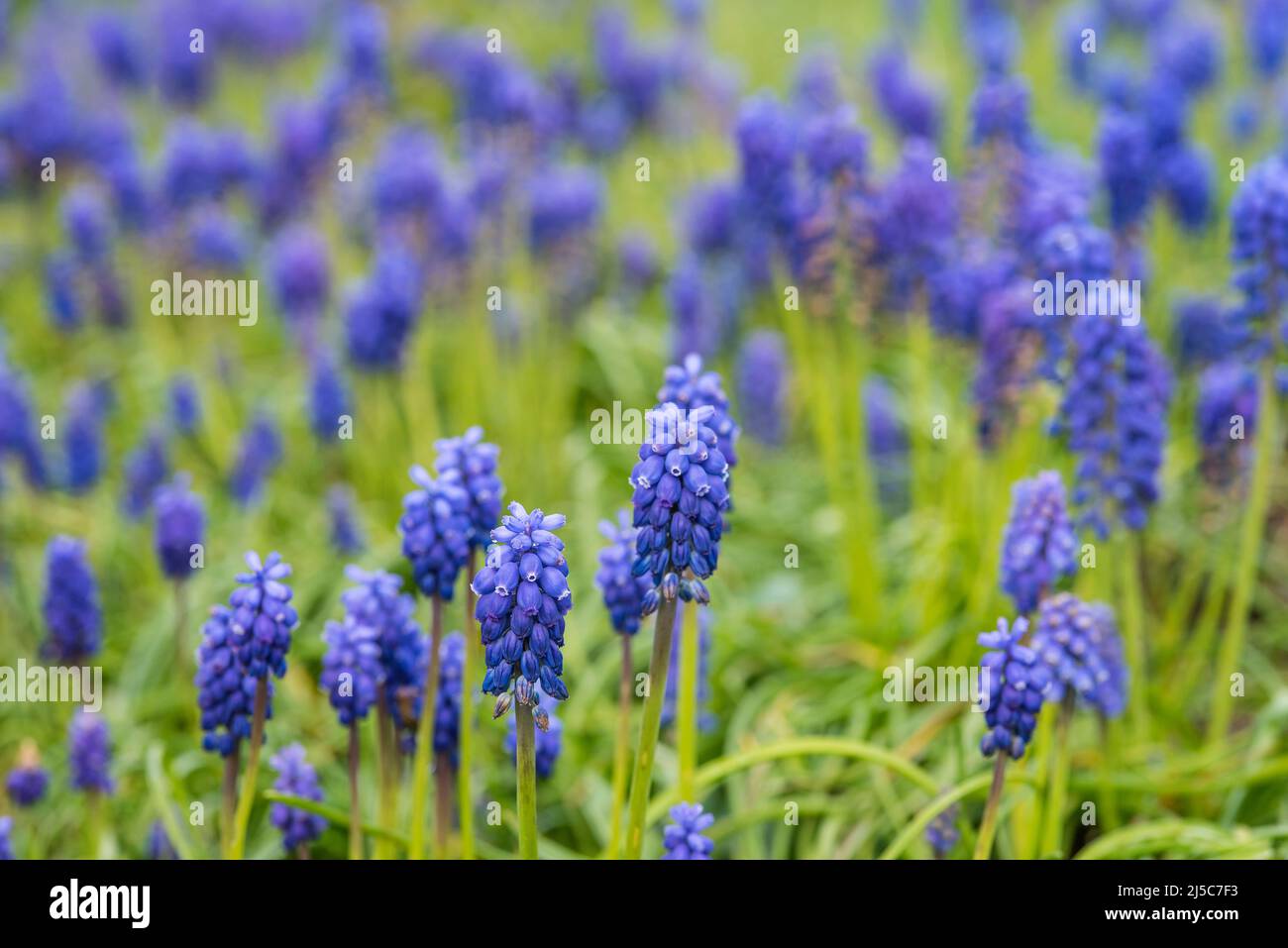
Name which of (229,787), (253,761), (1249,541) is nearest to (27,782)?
(229,787)

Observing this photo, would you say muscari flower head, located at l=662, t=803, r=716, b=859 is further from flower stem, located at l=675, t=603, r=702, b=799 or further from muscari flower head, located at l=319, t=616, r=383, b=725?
muscari flower head, located at l=319, t=616, r=383, b=725

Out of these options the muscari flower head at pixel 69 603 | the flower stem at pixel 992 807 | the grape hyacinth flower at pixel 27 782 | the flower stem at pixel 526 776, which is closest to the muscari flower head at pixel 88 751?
the grape hyacinth flower at pixel 27 782

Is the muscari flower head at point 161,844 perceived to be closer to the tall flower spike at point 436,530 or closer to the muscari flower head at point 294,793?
the muscari flower head at point 294,793

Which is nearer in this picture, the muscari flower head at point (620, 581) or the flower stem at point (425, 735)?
the flower stem at point (425, 735)

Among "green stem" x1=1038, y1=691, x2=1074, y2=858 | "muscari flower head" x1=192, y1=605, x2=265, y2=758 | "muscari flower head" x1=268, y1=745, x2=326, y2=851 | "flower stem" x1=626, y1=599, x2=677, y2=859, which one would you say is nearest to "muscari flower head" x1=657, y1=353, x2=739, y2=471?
"flower stem" x1=626, y1=599, x2=677, y2=859

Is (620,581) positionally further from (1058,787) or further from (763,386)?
(763,386)
